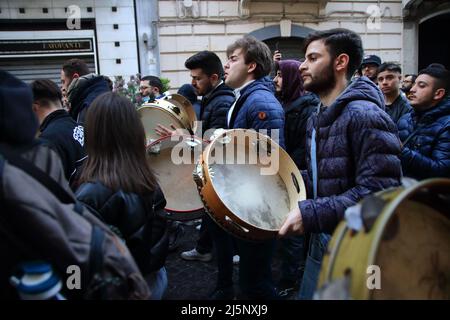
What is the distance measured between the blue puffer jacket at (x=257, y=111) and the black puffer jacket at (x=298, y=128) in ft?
2.08

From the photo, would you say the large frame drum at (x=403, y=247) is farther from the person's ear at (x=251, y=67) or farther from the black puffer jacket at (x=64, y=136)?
the black puffer jacket at (x=64, y=136)

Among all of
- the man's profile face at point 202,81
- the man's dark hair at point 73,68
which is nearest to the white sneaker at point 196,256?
the man's profile face at point 202,81

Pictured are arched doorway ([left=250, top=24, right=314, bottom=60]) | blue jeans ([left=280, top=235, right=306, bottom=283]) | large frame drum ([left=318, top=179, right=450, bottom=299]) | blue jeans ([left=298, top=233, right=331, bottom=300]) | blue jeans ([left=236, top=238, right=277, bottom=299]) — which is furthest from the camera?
arched doorway ([left=250, top=24, right=314, bottom=60])

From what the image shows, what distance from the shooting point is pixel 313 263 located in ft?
6.95

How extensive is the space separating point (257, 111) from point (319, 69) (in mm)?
767

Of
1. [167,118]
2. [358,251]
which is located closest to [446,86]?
[167,118]

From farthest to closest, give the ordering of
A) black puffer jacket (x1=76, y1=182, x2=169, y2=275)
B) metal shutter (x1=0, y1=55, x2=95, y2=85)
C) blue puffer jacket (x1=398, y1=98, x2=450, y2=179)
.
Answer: metal shutter (x1=0, y1=55, x2=95, y2=85) → blue puffer jacket (x1=398, y1=98, x2=450, y2=179) → black puffer jacket (x1=76, y1=182, x2=169, y2=275)

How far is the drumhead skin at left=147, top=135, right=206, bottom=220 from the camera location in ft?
10.5

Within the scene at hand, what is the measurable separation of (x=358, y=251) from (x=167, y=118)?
325 cm

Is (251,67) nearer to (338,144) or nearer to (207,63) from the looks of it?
(207,63)

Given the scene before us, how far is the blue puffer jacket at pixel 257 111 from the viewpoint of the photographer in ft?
9.10

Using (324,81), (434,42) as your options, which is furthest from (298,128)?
(434,42)

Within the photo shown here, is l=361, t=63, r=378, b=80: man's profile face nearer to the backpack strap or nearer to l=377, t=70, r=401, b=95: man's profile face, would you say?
l=377, t=70, r=401, b=95: man's profile face

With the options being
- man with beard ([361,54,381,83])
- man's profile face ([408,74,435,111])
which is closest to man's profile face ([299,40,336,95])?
man's profile face ([408,74,435,111])
